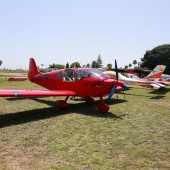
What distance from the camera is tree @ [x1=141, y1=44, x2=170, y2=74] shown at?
6219cm

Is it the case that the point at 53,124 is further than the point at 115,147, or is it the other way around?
the point at 53,124

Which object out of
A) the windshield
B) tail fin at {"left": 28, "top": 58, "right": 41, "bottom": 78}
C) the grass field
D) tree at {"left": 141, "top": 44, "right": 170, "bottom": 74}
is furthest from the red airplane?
tree at {"left": 141, "top": 44, "right": 170, "bottom": 74}

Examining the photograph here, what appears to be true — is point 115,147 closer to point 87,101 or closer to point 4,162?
point 4,162

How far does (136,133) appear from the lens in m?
6.56

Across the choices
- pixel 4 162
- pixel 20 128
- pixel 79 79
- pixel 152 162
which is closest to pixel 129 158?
pixel 152 162

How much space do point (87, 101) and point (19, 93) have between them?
4845mm

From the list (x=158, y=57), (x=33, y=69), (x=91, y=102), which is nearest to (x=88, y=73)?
(x=91, y=102)

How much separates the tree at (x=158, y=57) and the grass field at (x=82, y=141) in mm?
58143

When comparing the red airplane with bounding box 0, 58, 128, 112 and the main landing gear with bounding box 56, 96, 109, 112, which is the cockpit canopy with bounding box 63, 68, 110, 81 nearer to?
the red airplane with bounding box 0, 58, 128, 112

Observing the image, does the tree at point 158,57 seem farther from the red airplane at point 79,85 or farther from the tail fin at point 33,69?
the red airplane at point 79,85

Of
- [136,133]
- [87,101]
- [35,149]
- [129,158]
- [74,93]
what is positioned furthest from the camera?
[87,101]

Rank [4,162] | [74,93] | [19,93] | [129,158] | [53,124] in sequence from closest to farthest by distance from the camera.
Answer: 1. [4,162]
2. [129,158]
3. [53,124]
4. [19,93]
5. [74,93]

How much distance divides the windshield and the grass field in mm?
2263

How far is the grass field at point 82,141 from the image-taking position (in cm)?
441
